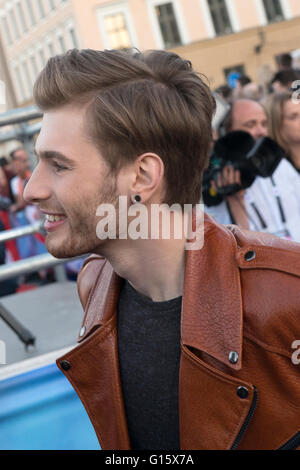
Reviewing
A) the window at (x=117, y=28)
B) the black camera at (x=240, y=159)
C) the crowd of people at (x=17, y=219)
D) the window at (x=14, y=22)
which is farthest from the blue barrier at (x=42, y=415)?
the window at (x=14, y=22)

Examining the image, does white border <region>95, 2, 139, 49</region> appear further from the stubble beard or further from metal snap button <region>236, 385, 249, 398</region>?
metal snap button <region>236, 385, 249, 398</region>

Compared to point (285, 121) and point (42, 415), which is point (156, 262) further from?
point (285, 121)

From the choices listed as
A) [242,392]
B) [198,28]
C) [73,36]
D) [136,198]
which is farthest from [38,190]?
[73,36]

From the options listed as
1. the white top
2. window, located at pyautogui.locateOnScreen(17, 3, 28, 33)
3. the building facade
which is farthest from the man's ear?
window, located at pyautogui.locateOnScreen(17, 3, 28, 33)

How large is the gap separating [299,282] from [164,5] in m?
32.0

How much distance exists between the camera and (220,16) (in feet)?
99.5

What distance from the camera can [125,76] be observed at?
4.31 ft

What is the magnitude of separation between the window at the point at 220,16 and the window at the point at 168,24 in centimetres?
188

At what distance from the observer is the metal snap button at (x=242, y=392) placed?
47.6 inches

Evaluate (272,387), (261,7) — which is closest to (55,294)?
(272,387)

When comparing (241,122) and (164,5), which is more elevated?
(164,5)

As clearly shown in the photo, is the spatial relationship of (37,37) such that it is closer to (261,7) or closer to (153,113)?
(261,7)

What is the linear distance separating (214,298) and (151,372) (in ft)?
0.83
